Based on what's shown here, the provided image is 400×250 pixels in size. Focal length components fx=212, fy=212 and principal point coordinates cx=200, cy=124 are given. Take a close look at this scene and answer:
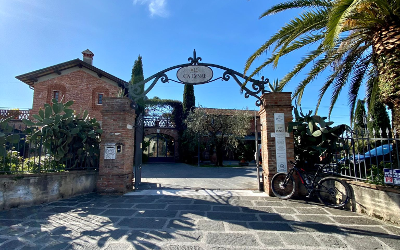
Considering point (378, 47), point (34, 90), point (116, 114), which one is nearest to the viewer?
point (378, 47)

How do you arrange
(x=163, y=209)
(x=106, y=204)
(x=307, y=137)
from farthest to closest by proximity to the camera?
(x=307, y=137) < (x=106, y=204) < (x=163, y=209)

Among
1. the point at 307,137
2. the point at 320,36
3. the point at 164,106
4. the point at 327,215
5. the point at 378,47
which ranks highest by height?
the point at 164,106

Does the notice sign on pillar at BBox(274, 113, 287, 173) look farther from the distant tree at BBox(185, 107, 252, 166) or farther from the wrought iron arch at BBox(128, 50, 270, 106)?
the distant tree at BBox(185, 107, 252, 166)

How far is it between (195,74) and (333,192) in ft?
14.0

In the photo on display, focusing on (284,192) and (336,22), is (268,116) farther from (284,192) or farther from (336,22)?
(336,22)

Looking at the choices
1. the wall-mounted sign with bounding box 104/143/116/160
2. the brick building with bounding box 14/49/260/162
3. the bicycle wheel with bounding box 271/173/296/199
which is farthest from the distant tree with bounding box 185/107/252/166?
the wall-mounted sign with bounding box 104/143/116/160

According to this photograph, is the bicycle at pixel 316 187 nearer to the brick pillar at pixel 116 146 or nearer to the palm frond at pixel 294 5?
the palm frond at pixel 294 5

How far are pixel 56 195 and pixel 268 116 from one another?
534cm

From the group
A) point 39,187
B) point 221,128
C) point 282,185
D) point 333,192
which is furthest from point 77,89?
point 333,192

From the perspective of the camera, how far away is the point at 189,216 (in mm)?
3676

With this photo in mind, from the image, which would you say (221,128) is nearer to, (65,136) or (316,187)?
(316,187)

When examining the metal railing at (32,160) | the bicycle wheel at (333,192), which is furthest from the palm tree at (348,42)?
the metal railing at (32,160)

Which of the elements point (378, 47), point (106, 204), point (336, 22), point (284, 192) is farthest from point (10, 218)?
point (378, 47)

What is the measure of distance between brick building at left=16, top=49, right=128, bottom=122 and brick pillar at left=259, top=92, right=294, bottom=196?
42.1 ft
